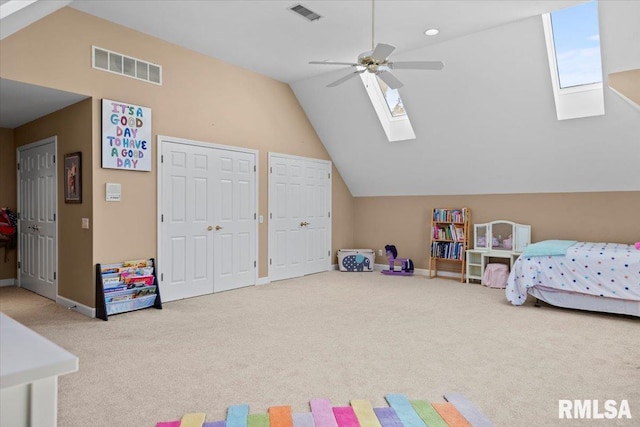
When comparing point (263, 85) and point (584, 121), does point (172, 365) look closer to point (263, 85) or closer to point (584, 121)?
point (263, 85)

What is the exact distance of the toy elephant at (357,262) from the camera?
7.45 meters

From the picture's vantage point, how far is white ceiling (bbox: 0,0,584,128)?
410 centimetres

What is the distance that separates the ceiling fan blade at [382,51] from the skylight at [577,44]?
2.33 m

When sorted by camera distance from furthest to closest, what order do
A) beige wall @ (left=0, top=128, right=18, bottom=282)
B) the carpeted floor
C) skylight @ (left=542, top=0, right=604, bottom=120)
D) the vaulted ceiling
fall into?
beige wall @ (left=0, top=128, right=18, bottom=282) → skylight @ (left=542, top=0, right=604, bottom=120) → the vaulted ceiling → the carpeted floor

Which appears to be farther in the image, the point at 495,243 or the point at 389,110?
the point at 389,110

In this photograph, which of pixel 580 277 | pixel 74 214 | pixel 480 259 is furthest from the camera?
pixel 480 259

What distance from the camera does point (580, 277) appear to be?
4.50m

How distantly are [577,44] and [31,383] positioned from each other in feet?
18.4

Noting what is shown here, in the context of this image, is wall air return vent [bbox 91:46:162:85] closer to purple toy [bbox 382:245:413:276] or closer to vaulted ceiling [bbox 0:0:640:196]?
vaulted ceiling [bbox 0:0:640:196]

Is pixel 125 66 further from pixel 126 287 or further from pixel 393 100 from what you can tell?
pixel 393 100

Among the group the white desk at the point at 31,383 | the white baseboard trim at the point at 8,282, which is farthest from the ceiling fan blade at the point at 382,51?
the white baseboard trim at the point at 8,282

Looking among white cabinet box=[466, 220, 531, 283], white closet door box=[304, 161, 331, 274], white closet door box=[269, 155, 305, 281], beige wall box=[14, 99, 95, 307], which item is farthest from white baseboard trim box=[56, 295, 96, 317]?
white cabinet box=[466, 220, 531, 283]

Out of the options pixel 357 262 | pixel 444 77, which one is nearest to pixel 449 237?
pixel 357 262

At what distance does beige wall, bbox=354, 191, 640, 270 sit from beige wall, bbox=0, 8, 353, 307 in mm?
2354
